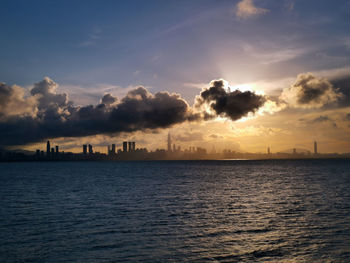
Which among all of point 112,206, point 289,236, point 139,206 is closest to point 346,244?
point 289,236

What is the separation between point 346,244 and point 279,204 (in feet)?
78.8

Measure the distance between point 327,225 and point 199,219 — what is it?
46.2 feet

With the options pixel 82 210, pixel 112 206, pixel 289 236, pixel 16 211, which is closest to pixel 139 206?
pixel 112 206

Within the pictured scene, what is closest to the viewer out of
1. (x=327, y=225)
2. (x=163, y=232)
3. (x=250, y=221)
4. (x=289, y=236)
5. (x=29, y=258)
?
(x=29, y=258)

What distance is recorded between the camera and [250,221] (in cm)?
3456

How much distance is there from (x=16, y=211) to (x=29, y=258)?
2531cm

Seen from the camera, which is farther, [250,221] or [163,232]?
[250,221]

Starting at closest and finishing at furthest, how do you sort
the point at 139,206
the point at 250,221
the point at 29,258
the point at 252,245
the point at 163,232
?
1. the point at 29,258
2. the point at 252,245
3. the point at 163,232
4. the point at 250,221
5. the point at 139,206

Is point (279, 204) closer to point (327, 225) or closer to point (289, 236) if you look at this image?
point (327, 225)

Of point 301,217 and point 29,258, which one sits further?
point 301,217

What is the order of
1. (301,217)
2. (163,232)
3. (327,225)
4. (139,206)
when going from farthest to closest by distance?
(139,206)
(301,217)
(327,225)
(163,232)

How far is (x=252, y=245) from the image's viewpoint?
80.7ft

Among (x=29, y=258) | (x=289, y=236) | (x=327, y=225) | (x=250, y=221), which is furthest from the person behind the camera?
(x=250, y=221)

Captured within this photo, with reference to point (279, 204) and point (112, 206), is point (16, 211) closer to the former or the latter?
point (112, 206)
